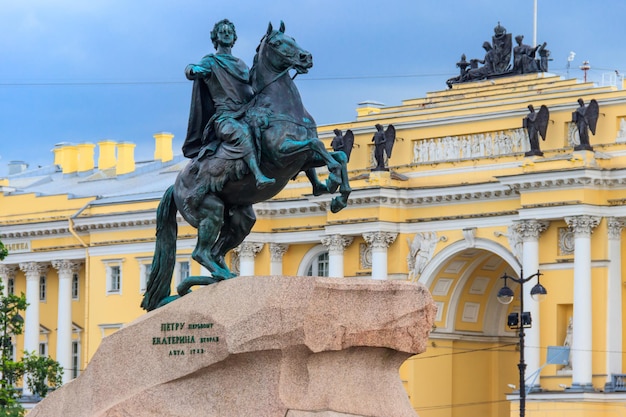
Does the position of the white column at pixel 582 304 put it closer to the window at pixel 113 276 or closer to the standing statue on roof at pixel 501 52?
the standing statue on roof at pixel 501 52

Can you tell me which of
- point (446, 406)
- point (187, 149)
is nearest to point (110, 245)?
point (446, 406)

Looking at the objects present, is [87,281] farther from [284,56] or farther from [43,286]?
[284,56]

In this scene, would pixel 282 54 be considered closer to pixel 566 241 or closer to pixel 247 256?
pixel 566 241

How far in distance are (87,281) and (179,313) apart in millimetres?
44572

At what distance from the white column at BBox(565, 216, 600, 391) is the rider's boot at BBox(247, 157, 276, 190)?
3175cm

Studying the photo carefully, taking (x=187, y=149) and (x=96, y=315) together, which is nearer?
(x=187, y=149)

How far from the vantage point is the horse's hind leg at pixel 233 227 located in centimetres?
1614

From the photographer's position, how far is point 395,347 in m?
15.0

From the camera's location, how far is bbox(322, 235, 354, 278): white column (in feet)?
172

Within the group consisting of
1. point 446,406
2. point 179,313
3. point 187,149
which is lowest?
point 446,406

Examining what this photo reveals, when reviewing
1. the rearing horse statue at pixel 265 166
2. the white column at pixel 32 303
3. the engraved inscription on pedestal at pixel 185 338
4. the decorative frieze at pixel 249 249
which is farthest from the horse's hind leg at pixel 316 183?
the white column at pixel 32 303

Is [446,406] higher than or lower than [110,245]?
lower

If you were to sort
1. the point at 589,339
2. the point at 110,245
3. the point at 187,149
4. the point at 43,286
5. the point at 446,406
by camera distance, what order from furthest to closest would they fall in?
the point at 43,286, the point at 110,245, the point at 446,406, the point at 589,339, the point at 187,149

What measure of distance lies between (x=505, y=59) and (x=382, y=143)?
3.65 m
